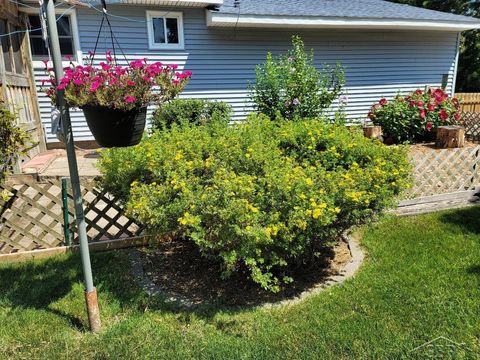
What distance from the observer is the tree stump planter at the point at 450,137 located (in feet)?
29.7

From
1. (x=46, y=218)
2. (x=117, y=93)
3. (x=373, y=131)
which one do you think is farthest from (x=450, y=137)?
(x=117, y=93)

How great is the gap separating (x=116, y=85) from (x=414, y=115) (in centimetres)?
889

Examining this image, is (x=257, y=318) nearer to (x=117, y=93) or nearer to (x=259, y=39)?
(x=117, y=93)

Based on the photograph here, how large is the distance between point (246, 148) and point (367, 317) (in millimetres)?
1852

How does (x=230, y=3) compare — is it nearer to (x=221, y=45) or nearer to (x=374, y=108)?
(x=221, y=45)

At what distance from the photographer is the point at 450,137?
9.09 metres

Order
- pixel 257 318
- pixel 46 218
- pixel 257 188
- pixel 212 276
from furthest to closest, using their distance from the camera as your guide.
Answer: pixel 46 218
pixel 212 276
pixel 257 188
pixel 257 318

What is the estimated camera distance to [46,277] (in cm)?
357

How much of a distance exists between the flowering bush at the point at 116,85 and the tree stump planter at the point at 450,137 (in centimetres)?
847

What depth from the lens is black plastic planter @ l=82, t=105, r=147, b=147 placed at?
2.47 m

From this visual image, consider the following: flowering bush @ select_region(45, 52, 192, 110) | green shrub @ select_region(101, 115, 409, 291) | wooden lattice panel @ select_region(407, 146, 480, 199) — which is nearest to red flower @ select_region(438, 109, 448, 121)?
wooden lattice panel @ select_region(407, 146, 480, 199)

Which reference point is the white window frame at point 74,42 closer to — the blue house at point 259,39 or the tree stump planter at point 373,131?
the blue house at point 259,39

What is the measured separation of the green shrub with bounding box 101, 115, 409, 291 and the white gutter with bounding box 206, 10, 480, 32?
20.4 ft

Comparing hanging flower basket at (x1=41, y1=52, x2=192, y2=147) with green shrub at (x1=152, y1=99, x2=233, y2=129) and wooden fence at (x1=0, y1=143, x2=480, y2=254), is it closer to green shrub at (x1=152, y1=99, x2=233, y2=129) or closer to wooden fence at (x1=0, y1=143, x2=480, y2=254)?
wooden fence at (x1=0, y1=143, x2=480, y2=254)
